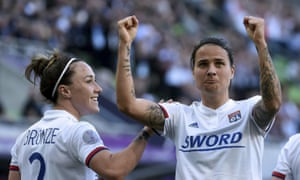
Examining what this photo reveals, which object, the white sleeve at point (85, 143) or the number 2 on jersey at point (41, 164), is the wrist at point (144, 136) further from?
the number 2 on jersey at point (41, 164)

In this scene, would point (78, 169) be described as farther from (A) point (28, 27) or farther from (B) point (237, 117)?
(A) point (28, 27)

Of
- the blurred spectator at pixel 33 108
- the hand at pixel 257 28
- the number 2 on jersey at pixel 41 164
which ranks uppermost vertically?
the hand at pixel 257 28

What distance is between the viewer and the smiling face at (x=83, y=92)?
6.48 meters

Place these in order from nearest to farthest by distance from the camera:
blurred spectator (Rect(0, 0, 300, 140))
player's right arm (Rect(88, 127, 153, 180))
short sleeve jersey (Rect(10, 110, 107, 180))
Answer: player's right arm (Rect(88, 127, 153, 180)), short sleeve jersey (Rect(10, 110, 107, 180)), blurred spectator (Rect(0, 0, 300, 140))

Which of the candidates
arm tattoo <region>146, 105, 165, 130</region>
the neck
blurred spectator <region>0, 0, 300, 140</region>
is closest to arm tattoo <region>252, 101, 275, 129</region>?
arm tattoo <region>146, 105, 165, 130</region>

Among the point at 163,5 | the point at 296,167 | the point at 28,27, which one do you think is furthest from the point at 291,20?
the point at 296,167

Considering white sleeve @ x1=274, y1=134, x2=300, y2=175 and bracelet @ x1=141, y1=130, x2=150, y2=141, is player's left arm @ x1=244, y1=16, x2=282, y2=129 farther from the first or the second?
white sleeve @ x1=274, y1=134, x2=300, y2=175

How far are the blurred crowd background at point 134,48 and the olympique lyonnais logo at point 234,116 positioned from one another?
569cm

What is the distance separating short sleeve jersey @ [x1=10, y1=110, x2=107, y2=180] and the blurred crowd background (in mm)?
5298

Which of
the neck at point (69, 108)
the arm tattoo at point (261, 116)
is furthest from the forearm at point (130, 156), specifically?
the arm tattoo at point (261, 116)

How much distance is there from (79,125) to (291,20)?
1857 cm

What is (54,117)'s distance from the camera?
6.48 m

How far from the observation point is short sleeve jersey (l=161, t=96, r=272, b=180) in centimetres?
619

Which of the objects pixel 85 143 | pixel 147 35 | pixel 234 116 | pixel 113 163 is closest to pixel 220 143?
pixel 234 116
